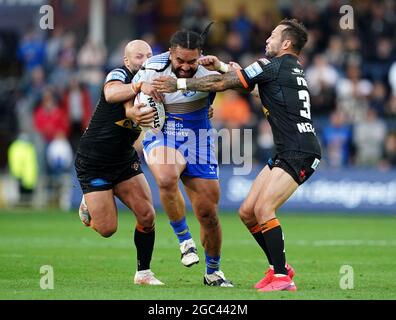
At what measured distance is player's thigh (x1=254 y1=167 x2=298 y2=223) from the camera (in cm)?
1030

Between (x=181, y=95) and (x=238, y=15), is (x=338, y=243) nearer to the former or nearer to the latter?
(x=181, y=95)

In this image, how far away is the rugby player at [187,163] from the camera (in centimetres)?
1112

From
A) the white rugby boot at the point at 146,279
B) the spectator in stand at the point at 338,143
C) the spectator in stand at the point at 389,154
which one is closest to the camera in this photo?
the white rugby boot at the point at 146,279

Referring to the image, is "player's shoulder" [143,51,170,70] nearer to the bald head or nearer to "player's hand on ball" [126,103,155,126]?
the bald head

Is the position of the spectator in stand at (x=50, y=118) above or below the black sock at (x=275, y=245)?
above

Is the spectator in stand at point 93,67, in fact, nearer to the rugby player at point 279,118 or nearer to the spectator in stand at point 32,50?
the spectator in stand at point 32,50

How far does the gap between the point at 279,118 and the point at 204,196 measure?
4.33 ft

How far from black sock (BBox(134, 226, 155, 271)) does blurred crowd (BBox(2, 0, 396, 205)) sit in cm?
1226

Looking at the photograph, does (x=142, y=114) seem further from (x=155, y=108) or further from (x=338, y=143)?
(x=338, y=143)

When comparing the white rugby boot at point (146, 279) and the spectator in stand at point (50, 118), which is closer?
the white rugby boot at point (146, 279)

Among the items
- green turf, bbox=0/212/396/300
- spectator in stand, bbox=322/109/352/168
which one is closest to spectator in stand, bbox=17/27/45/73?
green turf, bbox=0/212/396/300

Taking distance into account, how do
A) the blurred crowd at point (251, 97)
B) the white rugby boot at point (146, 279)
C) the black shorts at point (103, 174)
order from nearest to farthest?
the white rugby boot at point (146, 279), the black shorts at point (103, 174), the blurred crowd at point (251, 97)

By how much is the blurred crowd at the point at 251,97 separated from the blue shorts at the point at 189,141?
12133 millimetres

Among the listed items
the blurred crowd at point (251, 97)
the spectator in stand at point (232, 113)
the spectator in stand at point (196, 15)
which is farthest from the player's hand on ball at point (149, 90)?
the spectator in stand at point (196, 15)
